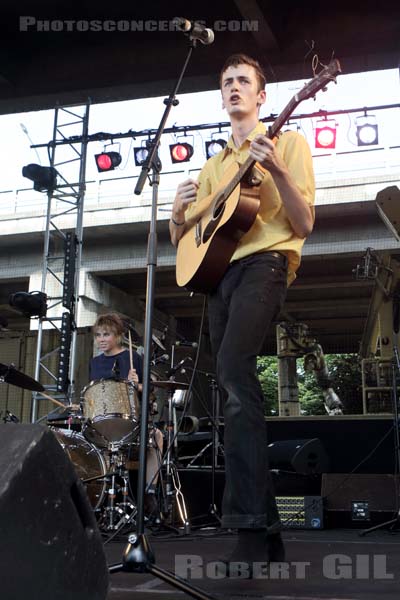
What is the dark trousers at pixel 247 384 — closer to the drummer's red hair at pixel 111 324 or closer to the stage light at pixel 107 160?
the drummer's red hair at pixel 111 324

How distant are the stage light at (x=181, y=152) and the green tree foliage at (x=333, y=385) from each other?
13.0m

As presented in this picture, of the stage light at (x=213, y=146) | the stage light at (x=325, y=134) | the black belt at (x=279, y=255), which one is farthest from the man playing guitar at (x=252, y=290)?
the stage light at (x=325, y=134)

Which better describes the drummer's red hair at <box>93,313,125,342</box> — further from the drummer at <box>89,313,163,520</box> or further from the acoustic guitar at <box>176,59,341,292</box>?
the acoustic guitar at <box>176,59,341,292</box>

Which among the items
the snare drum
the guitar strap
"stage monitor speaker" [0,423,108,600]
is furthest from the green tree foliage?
"stage monitor speaker" [0,423,108,600]

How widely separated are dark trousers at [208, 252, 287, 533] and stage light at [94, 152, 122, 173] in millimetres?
9583

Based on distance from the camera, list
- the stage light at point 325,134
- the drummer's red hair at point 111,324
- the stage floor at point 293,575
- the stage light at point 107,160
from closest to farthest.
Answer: the stage floor at point 293,575 < the drummer's red hair at point 111,324 < the stage light at point 325,134 < the stage light at point 107,160

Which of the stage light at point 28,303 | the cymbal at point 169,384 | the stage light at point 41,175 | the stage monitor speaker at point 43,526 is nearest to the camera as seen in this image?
Result: the stage monitor speaker at point 43,526

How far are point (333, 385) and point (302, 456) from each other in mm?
18954

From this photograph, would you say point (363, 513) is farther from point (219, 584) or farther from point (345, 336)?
point (345, 336)

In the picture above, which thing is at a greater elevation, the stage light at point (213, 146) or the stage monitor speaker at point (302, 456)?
the stage light at point (213, 146)

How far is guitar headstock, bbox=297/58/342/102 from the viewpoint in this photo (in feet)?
6.76

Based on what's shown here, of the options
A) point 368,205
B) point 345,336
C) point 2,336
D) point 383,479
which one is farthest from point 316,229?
point 345,336

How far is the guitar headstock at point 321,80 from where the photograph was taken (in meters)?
2.06

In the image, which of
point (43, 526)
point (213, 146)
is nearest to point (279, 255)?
point (43, 526)
